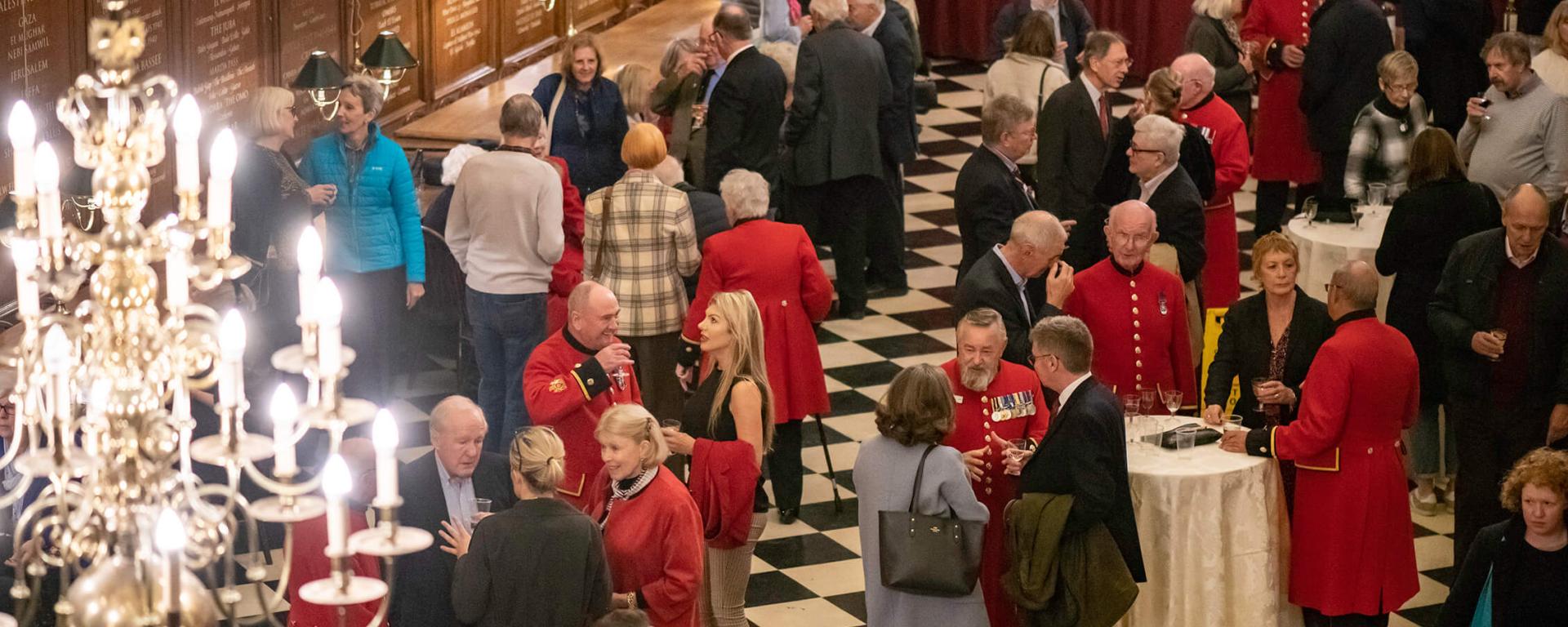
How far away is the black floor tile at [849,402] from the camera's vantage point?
957cm

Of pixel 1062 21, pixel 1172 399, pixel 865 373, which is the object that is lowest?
pixel 865 373

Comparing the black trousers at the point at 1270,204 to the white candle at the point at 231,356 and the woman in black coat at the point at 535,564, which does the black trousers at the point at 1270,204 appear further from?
the white candle at the point at 231,356

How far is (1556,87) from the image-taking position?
985cm

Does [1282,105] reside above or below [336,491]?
above

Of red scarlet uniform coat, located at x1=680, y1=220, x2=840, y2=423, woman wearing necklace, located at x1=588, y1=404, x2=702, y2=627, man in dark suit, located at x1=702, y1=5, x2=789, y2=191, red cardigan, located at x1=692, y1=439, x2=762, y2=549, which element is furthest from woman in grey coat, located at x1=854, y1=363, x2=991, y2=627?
man in dark suit, located at x1=702, y1=5, x2=789, y2=191

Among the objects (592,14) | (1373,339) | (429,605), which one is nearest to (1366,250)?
(1373,339)

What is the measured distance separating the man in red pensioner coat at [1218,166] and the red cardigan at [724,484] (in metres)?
3.20

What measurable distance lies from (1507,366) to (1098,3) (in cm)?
873

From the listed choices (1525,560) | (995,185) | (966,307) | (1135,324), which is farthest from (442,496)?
(995,185)

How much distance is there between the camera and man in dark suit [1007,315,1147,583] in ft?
20.0

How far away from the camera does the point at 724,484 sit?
636 centimetres

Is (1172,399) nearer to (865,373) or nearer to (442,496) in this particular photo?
(442,496)

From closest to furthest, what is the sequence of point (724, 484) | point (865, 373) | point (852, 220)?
point (724, 484)
point (865, 373)
point (852, 220)

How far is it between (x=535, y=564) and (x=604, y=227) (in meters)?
2.86
